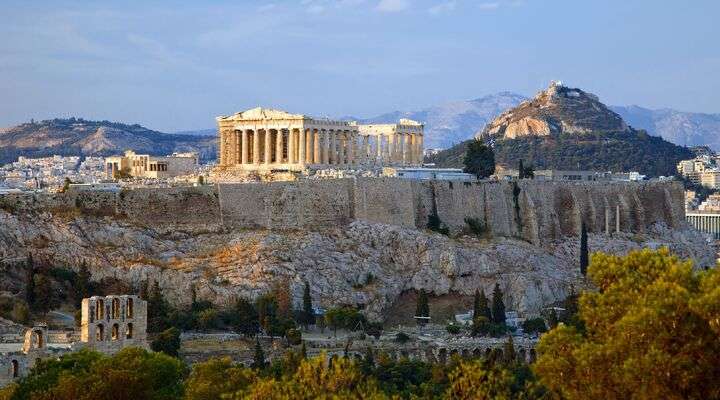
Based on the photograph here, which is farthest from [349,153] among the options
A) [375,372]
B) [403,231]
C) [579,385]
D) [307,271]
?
[579,385]

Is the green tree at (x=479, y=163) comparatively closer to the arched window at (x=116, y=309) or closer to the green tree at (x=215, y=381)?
the arched window at (x=116, y=309)

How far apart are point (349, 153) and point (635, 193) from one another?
19386 mm

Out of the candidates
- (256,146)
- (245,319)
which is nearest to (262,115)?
(256,146)

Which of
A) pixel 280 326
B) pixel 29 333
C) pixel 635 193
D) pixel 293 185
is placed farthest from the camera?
pixel 635 193

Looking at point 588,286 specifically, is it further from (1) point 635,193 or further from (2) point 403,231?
(1) point 635,193

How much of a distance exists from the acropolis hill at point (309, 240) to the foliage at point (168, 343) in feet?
27.9

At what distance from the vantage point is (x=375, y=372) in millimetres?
53844

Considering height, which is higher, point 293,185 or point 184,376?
point 293,185

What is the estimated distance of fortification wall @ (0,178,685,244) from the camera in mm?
69250

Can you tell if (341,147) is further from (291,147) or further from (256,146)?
(256,146)

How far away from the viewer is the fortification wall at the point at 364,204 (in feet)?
227

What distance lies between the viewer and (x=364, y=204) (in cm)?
7481

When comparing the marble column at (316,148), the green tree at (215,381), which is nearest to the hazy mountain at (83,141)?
the marble column at (316,148)

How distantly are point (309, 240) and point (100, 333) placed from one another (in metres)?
21.7
